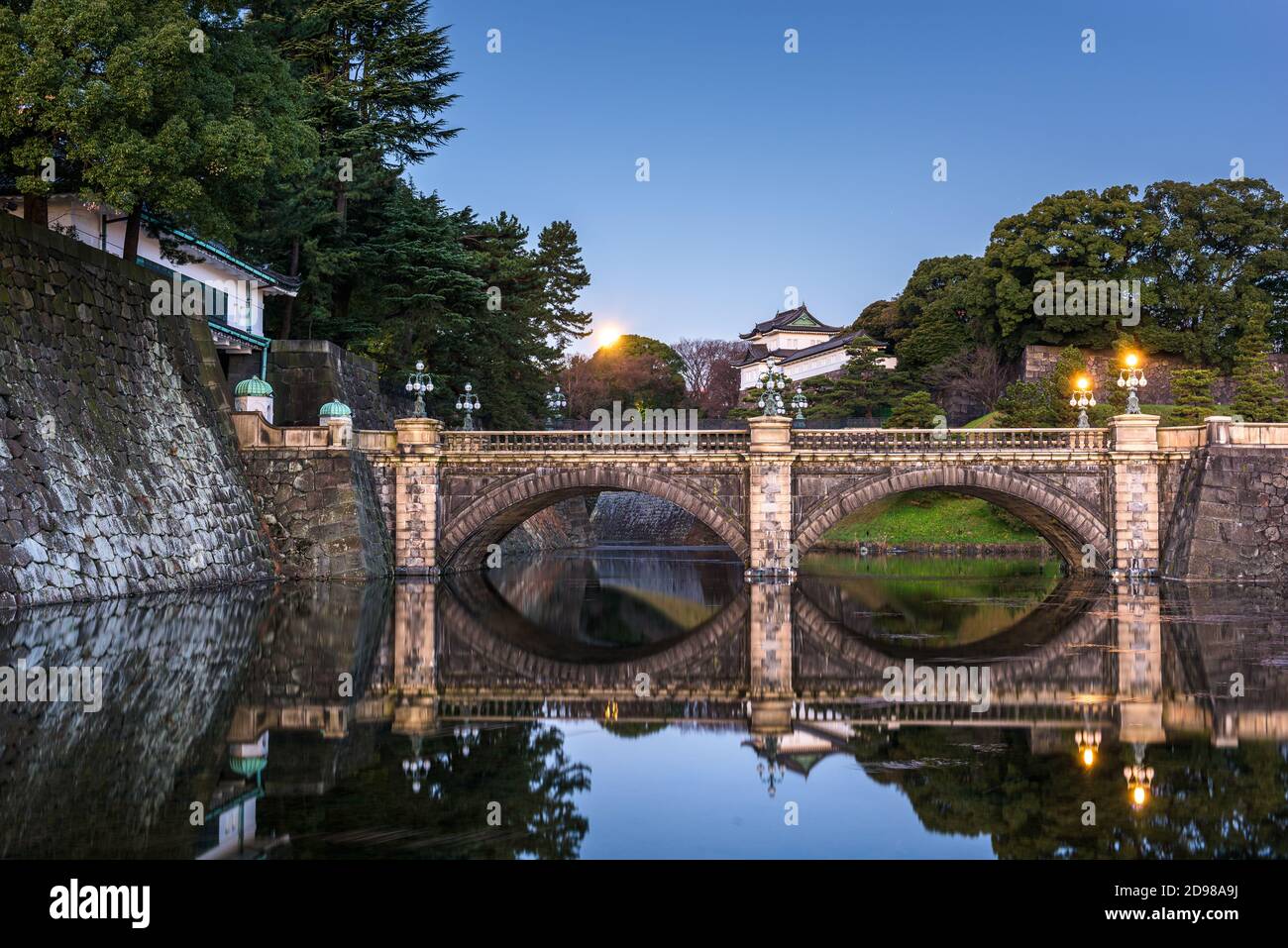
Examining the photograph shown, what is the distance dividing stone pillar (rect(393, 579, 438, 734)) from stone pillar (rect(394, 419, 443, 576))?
8.28 m

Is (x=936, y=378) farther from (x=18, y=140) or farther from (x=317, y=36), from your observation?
(x=18, y=140)

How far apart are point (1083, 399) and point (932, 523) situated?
13.2 m

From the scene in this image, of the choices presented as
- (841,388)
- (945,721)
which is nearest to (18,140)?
(945,721)

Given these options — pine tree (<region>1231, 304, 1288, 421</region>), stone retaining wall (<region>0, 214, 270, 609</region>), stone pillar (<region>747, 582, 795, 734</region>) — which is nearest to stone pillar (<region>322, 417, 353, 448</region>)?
stone retaining wall (<region>0, 214, 270, 609</region>)

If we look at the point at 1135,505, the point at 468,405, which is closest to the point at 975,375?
the point at 1135,505

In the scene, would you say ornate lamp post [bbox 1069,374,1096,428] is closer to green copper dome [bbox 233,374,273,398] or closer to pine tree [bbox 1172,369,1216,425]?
pine tree [bbox 1172,369,1216,425]

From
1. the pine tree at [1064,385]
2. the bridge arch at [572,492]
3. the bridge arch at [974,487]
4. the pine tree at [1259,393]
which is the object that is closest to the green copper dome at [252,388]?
the bridge arch at [572,492]

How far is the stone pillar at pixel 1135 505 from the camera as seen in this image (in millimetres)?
39031

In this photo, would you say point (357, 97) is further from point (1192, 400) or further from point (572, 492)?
point (1192, 400)

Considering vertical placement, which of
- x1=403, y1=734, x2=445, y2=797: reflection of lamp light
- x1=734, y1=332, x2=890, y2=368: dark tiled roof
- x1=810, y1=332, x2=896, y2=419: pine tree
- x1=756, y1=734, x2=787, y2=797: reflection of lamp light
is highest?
x1=734, y1=332, x2=890, y2=368: dark tiled roof

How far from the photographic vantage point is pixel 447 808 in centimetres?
1036

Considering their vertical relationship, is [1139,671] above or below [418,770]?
above

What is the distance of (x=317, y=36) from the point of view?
5372cm

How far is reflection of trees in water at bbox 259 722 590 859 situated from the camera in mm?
9203
